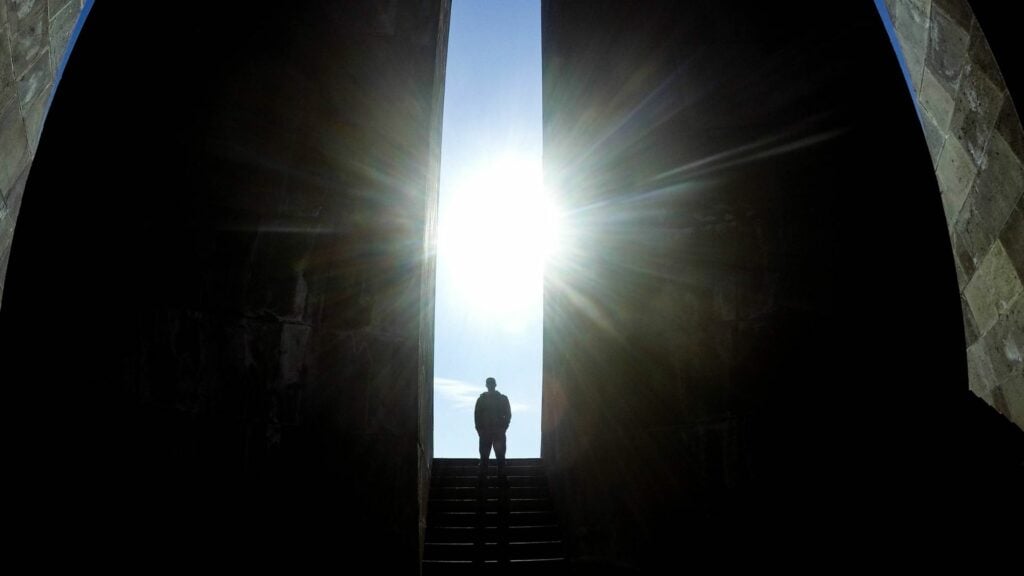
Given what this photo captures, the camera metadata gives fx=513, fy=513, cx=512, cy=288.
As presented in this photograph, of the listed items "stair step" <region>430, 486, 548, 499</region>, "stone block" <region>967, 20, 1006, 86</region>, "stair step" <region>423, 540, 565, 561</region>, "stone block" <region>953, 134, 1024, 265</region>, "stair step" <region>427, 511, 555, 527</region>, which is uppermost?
"stone block" <region>967, 20, 1006, 86</region>

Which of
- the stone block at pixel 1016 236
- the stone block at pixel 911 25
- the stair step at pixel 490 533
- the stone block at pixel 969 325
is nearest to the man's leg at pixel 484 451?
the stair step at pixel 490 533

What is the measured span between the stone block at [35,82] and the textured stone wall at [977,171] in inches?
221

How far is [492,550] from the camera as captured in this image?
560 centimetres

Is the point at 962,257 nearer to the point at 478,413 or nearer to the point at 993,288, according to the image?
the point at 993,288

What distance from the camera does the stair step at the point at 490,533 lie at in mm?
5926

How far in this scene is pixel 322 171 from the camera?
531 cm

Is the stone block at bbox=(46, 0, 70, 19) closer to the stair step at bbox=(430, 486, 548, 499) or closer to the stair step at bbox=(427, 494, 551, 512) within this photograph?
the stair step at bbox=(427, 494, 551, 512)

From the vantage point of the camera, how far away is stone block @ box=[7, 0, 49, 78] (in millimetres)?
2832

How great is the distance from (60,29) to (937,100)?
6014 mm

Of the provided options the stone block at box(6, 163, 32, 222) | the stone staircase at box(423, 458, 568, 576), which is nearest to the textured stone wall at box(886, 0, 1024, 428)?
the stone staircase at box(423, 458, 568, 576)

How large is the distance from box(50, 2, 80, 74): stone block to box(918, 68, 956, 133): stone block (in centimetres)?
589

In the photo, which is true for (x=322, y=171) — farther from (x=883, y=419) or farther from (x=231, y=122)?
(x=883, y=419)

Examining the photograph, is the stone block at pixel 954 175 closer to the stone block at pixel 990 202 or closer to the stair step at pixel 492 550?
the stone block at pixel 990 202

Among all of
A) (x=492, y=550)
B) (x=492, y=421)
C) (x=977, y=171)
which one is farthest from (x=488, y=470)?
(x=977, y=171)
